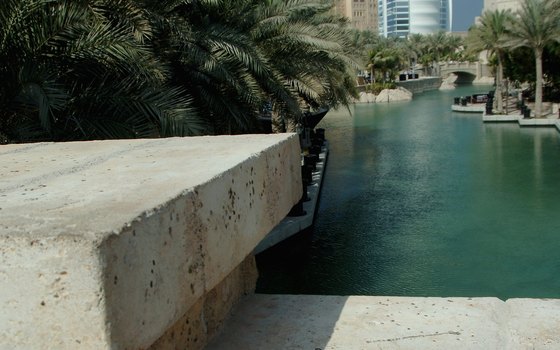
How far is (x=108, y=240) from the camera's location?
1.43 metres

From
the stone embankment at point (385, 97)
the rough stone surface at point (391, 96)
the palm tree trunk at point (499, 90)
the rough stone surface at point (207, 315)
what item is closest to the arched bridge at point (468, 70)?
the rough stone surface at point (391, 96)

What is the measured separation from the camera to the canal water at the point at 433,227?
376 inches

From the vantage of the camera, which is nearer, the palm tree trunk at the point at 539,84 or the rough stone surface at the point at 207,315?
the rough stone surface at the point at 207,315

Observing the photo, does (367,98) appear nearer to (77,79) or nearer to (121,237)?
(77,79)

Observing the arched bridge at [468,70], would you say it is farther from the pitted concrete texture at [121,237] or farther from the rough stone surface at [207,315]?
the pitted concrete texture at [121,237]

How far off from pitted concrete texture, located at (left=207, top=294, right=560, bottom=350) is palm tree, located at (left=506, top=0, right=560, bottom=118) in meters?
27.8

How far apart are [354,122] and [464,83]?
1858 inches

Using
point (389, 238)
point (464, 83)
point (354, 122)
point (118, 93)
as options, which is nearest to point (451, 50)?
point (464, 83)

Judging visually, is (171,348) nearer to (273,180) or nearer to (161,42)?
(273,180)

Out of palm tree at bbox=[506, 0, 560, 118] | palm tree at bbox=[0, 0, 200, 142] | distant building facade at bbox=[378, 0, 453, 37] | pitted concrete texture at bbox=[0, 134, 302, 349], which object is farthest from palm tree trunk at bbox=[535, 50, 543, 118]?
distant building facade at bbox=[378, 0, 453, 37]

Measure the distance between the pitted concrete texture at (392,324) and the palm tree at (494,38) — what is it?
1218 inches

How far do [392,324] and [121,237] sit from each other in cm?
139

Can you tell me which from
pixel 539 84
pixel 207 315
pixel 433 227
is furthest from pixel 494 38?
pixel 207 315

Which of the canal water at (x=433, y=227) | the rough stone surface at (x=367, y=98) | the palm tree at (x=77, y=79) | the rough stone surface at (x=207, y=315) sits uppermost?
the palm tree at (x=77, y=79)
